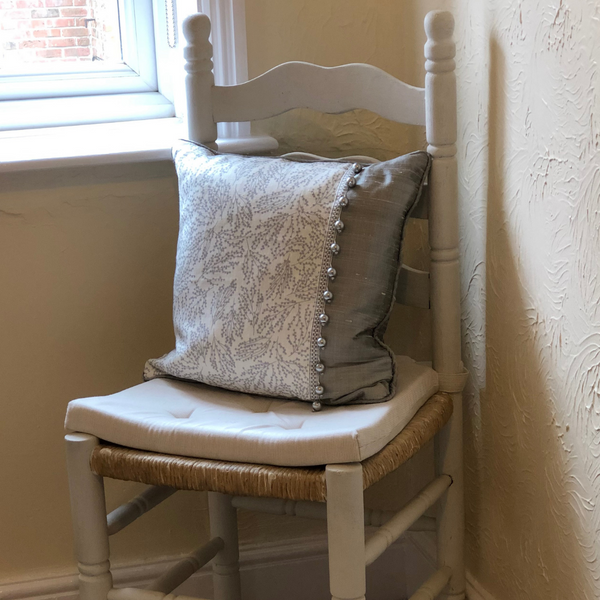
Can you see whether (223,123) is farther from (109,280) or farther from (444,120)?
(444,120)

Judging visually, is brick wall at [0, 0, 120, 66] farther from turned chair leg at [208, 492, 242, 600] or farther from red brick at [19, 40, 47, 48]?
turned chair leg at [208, 492, 242, 600]

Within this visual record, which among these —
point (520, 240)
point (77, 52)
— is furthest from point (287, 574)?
point (77, 52)

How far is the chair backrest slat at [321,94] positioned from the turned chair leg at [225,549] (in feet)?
1.94

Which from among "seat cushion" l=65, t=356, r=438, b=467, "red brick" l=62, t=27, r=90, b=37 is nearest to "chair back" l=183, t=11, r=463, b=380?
"seat cushion" l=65, t=356, r=438, b=467

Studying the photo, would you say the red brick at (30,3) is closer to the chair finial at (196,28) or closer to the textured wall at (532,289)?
the chair finial at (196,28)

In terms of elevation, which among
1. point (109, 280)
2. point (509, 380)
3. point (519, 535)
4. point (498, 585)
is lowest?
point (498, 585)

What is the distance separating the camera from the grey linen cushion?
0.90 m

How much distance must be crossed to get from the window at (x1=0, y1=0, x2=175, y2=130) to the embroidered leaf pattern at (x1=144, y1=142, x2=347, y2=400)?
0.47 metres

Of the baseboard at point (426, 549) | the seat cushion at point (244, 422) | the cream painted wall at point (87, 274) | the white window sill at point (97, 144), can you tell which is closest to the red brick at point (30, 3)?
the white window sill at point (97, 144)

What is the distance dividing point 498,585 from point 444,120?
2.12 feet

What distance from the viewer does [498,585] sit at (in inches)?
41.5

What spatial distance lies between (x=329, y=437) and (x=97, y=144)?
26.3 inches

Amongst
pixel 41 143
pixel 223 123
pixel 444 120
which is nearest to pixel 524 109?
pixel 444 120

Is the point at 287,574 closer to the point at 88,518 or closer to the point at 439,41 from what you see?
the point at 88,518
